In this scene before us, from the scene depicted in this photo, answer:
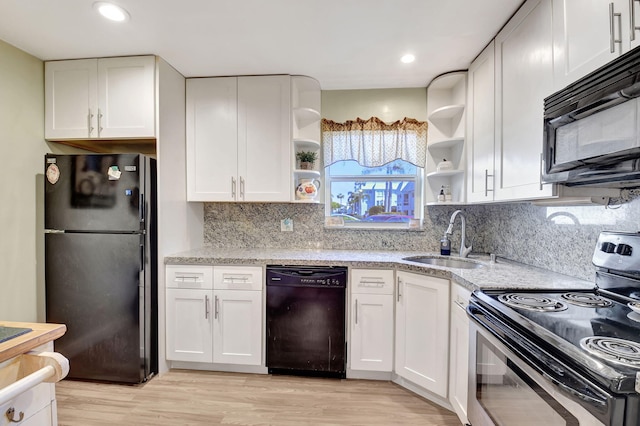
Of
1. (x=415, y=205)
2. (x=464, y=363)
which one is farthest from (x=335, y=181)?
(x=464, y=363)

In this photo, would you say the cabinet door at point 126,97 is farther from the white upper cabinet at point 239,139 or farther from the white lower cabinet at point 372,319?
the white lower cabinet at point 372,319

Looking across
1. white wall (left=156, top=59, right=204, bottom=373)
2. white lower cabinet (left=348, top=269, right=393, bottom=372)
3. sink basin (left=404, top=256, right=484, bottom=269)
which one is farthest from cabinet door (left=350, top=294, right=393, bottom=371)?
white wall (left=156, top=59, right=204, bottom=373)

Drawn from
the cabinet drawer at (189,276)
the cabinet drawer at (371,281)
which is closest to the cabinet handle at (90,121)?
the cabinet drawer at (189,276)

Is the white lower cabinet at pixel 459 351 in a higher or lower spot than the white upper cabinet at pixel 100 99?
lower

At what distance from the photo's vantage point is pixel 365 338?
7.14ft

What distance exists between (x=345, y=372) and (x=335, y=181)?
5.29ft

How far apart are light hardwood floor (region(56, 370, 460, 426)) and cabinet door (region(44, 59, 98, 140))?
184 cm

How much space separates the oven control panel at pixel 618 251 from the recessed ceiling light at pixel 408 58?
1.58 meters

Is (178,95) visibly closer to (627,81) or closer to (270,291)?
(270,291)

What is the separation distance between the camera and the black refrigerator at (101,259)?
2088mm

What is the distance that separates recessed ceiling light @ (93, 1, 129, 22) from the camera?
1643mm

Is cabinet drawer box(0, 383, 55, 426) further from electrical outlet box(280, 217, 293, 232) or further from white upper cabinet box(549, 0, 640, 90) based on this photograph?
white upper cabinet box(549, 0, 640, 90)

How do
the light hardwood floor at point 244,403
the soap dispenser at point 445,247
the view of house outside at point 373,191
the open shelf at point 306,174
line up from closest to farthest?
the light hardwood floor at point 244,403, the soap dispenser at point 445,247, the open shelf at point 306,174, the view of house outside at point 373,191

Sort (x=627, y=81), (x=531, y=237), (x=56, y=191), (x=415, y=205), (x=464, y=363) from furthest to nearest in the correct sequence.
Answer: (x=415, y=205) < (x=56, y=191) < (x=531, y=237) < (x=464, y=363) < (x=627, y=81)
